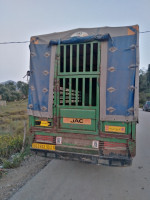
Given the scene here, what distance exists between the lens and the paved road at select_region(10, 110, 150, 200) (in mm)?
2848

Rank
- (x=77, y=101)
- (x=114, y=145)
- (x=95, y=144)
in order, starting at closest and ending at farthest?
1. (x=114, y=145)
2. (x=95, y=144)
3. (x=77, y=101)

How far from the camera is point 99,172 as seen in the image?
12.6 feet

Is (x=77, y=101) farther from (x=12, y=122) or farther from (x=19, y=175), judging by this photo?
(x=12, y=122)

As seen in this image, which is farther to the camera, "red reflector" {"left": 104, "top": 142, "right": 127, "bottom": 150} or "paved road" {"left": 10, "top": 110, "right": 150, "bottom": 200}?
"red reflector" {"left": 104, "top": 142, "right": 127, "bottom": 150}

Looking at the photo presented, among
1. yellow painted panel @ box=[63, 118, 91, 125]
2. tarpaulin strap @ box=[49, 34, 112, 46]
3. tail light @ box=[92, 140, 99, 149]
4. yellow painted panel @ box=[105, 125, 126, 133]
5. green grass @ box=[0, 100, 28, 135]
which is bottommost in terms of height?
green grass @ box=[0, 100, 28, 135]

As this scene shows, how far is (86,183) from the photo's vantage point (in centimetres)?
330

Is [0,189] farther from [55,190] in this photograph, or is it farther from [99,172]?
[99,172]

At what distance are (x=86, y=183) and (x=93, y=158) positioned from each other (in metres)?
0.61

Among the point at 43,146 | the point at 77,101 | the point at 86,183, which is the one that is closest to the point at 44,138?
the point at 43,146

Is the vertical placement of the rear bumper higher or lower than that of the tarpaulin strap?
lower

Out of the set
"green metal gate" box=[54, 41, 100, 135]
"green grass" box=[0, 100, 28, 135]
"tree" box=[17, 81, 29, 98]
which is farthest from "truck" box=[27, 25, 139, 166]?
"green grass" box=[0, 100, 28, 135]

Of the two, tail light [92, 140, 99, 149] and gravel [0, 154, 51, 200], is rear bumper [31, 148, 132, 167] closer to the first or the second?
tail light [92, 140, 99, 149]

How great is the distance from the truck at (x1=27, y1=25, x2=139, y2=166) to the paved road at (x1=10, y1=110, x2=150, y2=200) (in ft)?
1.70

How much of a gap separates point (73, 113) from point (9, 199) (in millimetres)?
1927
